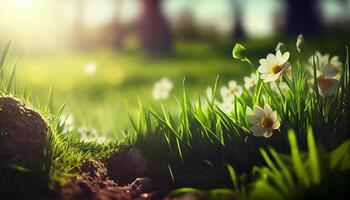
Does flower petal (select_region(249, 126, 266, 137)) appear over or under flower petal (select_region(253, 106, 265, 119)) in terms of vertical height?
under

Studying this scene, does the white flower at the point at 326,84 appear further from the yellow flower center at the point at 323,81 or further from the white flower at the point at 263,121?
the white flower at the point at 263,121

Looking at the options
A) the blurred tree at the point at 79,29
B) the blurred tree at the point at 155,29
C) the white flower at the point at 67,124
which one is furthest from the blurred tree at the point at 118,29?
the white flower at the point at 67,124

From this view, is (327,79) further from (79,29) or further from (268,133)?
(79,29)

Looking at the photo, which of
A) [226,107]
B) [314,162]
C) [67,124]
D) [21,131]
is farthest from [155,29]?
[314,162]

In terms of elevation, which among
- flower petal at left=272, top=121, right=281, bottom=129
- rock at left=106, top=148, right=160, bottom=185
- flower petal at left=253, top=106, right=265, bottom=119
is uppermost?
flower petal at left=253, top=106, right=265, bottom=119

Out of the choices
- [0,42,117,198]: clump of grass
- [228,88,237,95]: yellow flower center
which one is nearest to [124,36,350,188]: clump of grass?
[0,42,117,198]: clump of grass

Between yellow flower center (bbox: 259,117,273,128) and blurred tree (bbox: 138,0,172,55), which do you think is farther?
blurred tree (bbox: 138,0,172,55)

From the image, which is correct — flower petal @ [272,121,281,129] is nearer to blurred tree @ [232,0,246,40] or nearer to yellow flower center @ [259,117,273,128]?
yellow flower center @ [259,117,273,128]
